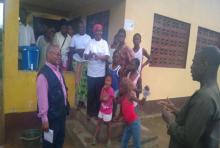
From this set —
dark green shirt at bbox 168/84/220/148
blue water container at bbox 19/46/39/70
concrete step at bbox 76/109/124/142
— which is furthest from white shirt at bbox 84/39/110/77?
dark green shirt at bbox 168/84/220/148

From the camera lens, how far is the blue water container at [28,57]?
16.6 ft

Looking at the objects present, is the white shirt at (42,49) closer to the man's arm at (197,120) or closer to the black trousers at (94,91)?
the black trousers at (94,91)

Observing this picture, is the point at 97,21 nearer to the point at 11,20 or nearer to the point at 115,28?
the point at 115,28

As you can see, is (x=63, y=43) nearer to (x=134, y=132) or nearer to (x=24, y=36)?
(x=24, y=36)

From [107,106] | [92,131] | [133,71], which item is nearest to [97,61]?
[133,71]

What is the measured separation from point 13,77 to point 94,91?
5.53ft

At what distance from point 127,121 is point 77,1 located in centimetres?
394

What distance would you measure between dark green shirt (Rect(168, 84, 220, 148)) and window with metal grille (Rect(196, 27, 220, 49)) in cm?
698

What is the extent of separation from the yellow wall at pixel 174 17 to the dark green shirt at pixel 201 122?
420cm

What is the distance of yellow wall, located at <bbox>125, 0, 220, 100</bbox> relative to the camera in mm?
6062

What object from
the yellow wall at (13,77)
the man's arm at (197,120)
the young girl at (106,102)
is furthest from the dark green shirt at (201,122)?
the yellow wall at (13,77)

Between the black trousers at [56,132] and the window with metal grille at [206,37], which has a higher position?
the window with metal grille at [206,37]

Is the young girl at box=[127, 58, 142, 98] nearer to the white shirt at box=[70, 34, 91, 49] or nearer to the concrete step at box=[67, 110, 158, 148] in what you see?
the concrete step at box=[67, 110, 158, 148]

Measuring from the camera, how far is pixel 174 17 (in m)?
7.09
